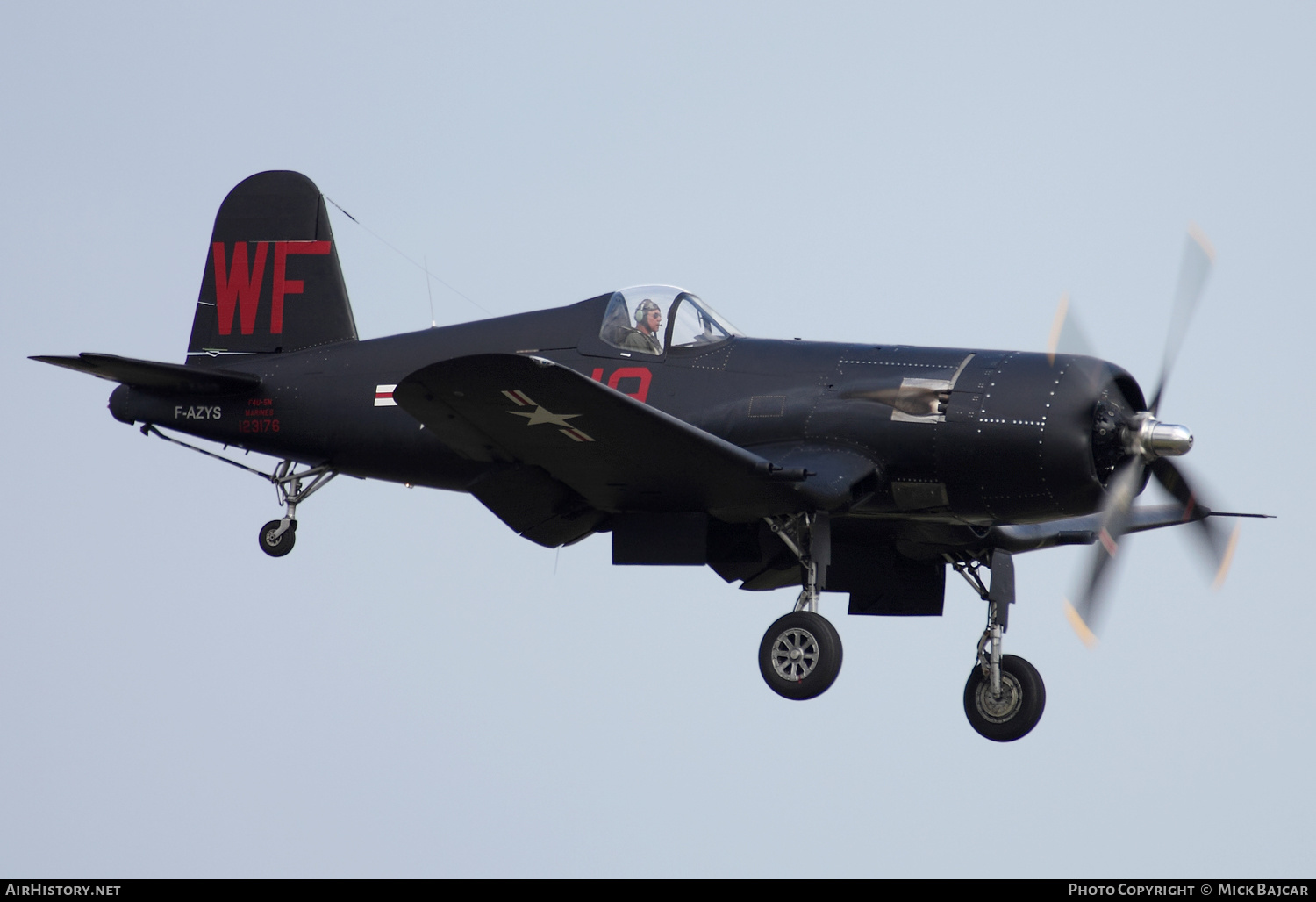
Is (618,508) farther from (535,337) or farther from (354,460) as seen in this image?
(354,460)

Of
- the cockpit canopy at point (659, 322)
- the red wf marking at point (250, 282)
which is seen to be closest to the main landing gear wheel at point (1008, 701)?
the cockpit canopy at point (659, 322)

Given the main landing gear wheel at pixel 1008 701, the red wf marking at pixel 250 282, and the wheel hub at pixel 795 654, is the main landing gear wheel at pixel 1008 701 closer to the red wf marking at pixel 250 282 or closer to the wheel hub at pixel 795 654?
the wheel hub at pixel 795 654

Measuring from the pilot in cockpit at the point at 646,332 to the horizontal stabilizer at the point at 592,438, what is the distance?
46.3 inches

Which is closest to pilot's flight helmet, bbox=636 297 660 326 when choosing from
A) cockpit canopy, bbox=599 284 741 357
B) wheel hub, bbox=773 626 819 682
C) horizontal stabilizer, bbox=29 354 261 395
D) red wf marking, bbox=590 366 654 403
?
cockpit canopy, bbox=599 284 741 357

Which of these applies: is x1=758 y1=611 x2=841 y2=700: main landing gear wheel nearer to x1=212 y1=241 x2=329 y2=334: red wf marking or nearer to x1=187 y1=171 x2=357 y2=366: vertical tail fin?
x1=187 y1=171 x2=357 y2=366: vertical tail fin

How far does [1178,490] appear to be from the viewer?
522 inches

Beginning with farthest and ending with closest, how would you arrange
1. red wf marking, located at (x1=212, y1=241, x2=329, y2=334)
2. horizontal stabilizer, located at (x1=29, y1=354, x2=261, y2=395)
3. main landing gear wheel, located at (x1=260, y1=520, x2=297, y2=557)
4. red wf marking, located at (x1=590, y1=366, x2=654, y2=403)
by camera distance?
1. red wf marking, located at (x1=212, y1=241, x2=329, y2=334)
2. main landing gear wheel, located at (x1=260, y1=520, x2=297, y2=557)
3. horizontal stabilizer, located at (x1=29, y1=354, x2=261, y2=395)
4. red wf marking, located at (x1=590, y1=366, x2=654, y2=403)

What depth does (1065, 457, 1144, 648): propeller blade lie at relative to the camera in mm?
12297

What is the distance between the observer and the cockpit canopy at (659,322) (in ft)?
44.2

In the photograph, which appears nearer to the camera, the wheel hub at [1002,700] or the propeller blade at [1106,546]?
the propeller blade at [1106,546]

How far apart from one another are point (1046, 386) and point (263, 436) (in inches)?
269

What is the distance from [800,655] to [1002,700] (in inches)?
100

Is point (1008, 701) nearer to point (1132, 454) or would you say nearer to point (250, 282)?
point (1132, 454)
